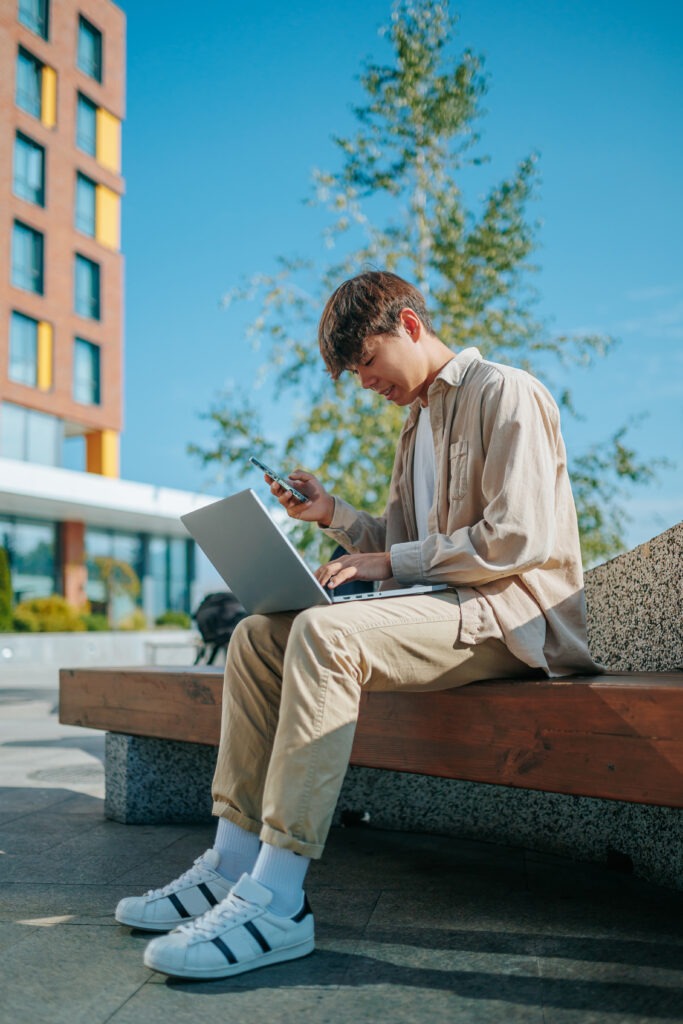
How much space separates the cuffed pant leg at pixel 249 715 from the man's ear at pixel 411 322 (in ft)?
2.66

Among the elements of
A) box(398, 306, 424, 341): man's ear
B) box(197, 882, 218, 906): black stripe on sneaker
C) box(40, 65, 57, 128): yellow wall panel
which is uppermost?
box(40, 65, 57, 128): yellow wall panel

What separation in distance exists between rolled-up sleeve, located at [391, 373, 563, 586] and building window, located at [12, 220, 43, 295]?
2513cm

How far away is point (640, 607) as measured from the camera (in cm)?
326

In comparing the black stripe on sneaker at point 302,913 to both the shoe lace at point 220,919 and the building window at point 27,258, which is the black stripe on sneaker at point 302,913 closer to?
the shoe lace at point 220,919

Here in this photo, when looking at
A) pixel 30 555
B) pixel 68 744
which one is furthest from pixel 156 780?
pixel 30 555

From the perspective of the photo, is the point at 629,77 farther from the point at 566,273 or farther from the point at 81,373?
the point at 81,373

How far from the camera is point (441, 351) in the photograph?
2709 millimetres

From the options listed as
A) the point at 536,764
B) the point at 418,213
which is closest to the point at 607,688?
the point at 536,764

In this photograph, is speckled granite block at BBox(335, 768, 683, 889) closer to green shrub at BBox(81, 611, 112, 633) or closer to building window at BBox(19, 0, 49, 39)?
green shrub at BBox(81, 611, 112, 633)

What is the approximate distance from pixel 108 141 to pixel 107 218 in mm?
2349

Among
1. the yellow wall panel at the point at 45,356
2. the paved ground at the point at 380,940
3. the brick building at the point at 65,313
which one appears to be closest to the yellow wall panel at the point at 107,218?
the brick building at the point at 65,313

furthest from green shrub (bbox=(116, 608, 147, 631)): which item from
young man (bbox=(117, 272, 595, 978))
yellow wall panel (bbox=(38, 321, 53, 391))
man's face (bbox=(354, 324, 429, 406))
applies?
man's face (bbox=(354, 324, 429, 406))

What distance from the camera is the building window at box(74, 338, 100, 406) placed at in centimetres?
2773

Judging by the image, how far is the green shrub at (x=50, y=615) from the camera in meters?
22.9
